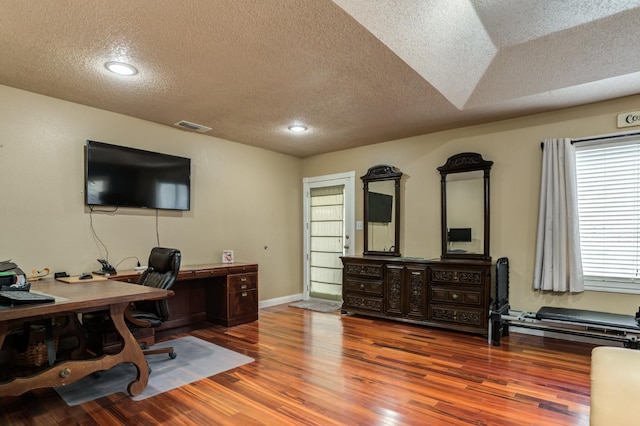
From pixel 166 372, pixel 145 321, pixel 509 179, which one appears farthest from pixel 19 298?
pixel 509 179

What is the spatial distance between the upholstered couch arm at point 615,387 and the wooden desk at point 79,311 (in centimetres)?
261

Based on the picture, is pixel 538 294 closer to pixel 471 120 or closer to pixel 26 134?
pixel 471 120

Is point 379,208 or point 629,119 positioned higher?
point 629,119

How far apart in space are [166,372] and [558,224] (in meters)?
4.13

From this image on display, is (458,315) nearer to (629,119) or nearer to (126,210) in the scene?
(629,119)

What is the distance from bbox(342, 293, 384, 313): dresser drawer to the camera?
15.7 ft

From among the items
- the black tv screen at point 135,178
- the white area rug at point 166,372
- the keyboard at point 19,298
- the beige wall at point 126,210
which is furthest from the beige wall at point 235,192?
the keyboard at point 19,298

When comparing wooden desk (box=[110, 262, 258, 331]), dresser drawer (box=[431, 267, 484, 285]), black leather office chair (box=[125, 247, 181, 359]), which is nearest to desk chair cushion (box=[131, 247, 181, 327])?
black leather office chair (box=[125, 247, 181, 359])

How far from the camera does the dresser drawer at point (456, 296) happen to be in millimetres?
3999

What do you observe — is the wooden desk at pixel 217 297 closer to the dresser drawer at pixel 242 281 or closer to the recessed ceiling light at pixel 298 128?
the dresser drawer at pixel 242 281

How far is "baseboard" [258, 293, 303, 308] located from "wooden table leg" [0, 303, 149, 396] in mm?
2961

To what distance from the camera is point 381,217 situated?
5312 millimetres

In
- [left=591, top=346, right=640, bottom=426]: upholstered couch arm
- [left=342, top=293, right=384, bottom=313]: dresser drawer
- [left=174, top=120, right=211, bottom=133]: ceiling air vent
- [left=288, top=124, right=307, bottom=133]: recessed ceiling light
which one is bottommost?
[left=342, top=293, right=384, bottom=313]: dresser drawer

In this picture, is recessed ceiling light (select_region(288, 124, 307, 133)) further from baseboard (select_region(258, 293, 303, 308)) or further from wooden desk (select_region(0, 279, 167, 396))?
baseboard (select_region(258, 293, 303, 308))
